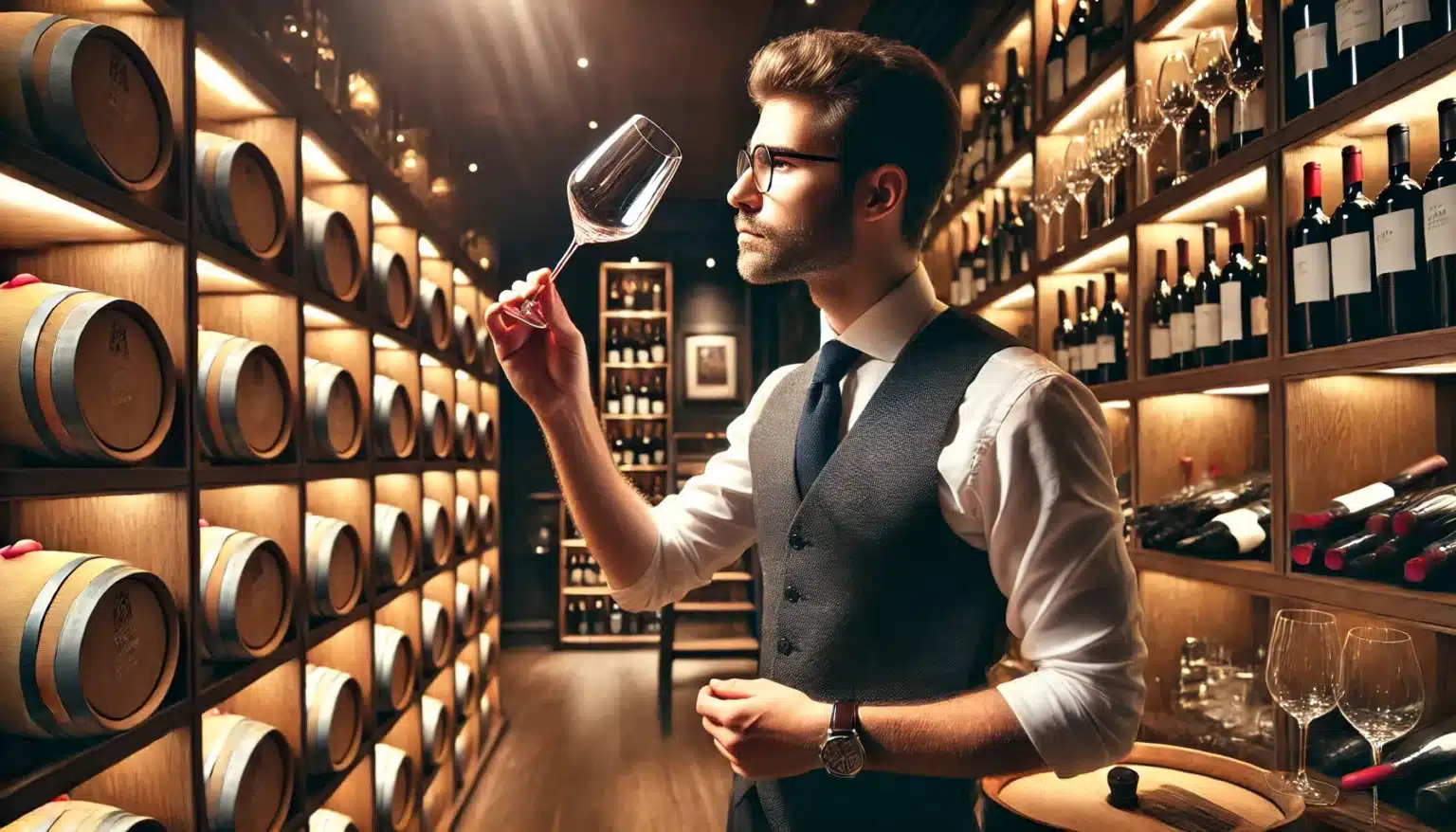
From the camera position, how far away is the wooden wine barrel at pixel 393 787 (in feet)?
10.2

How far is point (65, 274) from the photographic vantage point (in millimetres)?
1730

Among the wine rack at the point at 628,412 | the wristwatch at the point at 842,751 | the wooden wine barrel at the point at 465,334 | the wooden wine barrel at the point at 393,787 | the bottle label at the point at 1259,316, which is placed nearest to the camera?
the wristwatch at the point at 842,751

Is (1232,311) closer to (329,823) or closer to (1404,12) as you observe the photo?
(1404,12)

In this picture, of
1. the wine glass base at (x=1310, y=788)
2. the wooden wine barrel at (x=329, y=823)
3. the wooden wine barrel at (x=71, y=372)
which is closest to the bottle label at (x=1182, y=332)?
the wine glass base at (x=1310, y=788)

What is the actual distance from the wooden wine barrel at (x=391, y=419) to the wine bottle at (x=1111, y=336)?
2.18 metres

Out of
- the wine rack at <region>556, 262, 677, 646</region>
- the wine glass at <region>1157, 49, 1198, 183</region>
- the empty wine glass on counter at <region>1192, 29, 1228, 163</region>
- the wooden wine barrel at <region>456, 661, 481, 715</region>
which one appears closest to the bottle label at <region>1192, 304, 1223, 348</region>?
the wine glass at <region>1157, 49, 1198, 183</region>

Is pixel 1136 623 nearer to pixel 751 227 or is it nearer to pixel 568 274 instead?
pixel 751 227

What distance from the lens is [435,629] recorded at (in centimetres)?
384

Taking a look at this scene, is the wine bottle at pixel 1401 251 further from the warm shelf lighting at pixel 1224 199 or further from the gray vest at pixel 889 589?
the gray vest at pixel 889 589

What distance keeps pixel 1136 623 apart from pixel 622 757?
171 inches

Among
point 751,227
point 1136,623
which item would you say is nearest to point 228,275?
point 751,227

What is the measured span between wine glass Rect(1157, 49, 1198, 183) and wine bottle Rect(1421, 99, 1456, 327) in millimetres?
749

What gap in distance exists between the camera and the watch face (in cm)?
105

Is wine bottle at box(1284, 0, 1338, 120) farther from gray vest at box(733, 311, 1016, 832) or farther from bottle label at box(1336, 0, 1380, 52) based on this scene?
gray vest at box(733, 311, 1016, 832)
